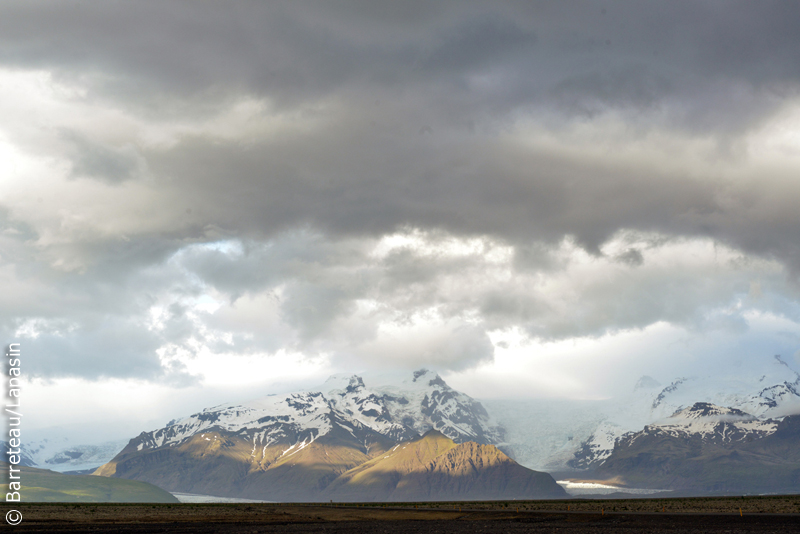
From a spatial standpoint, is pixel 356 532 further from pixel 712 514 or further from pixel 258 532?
pixel 712 514

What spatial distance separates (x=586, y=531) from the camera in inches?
3861

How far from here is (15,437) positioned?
102 m

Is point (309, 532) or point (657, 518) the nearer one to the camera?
point (309, 532)

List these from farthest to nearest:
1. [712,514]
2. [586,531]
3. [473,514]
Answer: [473,514] < [712,514] < [586,531]

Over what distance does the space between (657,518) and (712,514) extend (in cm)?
1673

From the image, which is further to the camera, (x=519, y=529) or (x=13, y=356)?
(x=519, y=529)

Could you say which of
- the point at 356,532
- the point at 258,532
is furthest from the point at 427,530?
the point at 258,532

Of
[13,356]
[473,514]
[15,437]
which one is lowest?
[473,514]

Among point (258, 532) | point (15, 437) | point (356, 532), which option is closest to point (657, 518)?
point (356, 532)

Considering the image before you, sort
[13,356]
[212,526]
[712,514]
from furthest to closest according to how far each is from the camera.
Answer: [712,514] < [212,526] < [13,356]

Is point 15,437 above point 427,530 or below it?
above

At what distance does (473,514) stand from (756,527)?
6852 centimetres

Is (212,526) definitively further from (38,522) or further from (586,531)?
(586,531)

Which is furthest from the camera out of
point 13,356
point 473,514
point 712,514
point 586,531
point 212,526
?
point 473,514
